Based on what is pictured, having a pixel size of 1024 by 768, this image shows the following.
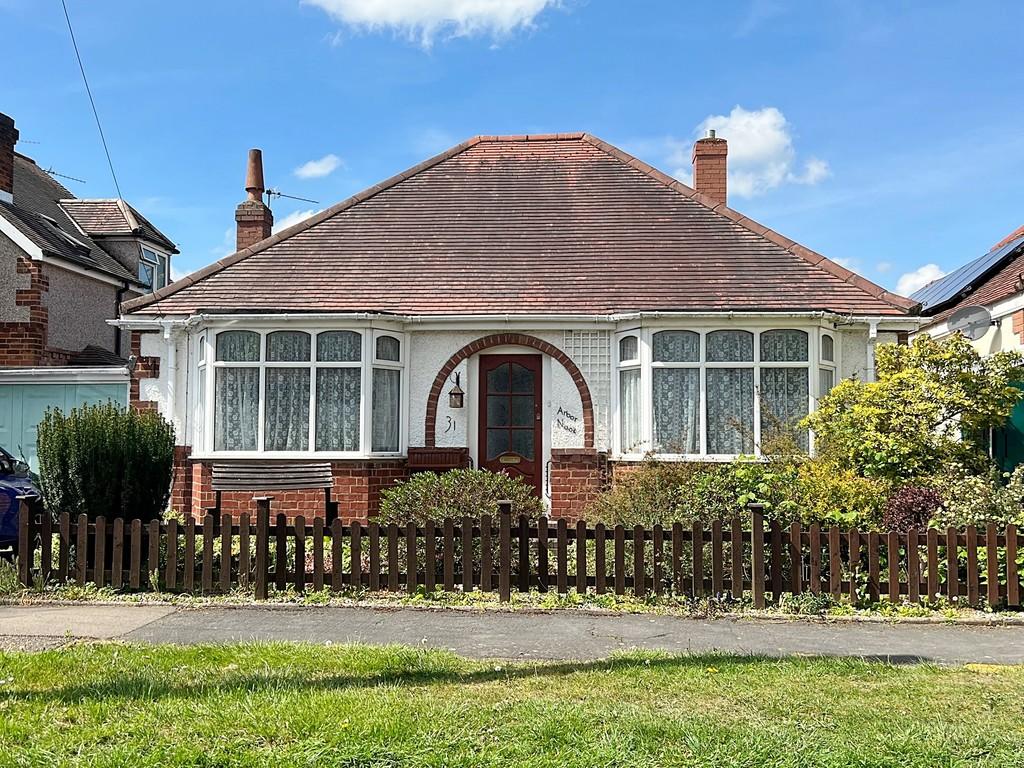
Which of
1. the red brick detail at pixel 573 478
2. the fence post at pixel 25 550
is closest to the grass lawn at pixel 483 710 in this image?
the fence post at pixel 25 550

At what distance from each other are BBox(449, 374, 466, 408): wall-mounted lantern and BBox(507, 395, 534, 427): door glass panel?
2.71 feet

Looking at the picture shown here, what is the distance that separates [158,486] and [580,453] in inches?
236

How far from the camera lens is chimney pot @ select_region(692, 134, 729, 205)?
16.4m

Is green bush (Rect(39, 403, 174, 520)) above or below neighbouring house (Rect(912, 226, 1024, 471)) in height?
below

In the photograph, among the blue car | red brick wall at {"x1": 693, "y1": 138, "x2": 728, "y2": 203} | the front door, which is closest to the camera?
the blue car

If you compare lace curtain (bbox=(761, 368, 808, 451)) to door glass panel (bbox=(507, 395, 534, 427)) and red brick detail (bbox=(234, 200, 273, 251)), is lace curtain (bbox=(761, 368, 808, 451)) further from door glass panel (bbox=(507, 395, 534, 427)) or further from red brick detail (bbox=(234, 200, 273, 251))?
red brick detail (bbox=(234, 200, 273, 251))

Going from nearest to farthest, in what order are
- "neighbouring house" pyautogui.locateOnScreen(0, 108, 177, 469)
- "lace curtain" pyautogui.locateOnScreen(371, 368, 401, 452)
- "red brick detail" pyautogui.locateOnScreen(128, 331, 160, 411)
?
"lace curtain" pyautogui.locateOnScreen(371, 368, 401, 452), "red brick detail" pyautogui.locateOnScreen(128, 331, 160, 411), "neighbouring house" pyautogui.locateOnScreen(0, 108, 177, 469)

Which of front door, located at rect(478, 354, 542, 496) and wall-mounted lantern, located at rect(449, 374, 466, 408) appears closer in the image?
wall-mounted lantern, located at rect(449, 374, 466, 408)

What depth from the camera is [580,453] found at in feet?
43.9

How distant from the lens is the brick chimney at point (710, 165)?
53.9ft

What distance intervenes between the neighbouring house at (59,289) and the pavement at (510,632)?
893cm

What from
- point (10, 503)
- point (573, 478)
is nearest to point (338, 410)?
point (573, 478)

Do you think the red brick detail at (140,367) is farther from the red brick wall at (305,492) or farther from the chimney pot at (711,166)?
the chimney pot at (711,166)

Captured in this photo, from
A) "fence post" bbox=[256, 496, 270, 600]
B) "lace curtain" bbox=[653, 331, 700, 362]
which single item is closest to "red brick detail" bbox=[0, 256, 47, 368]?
"fence post" bbox=[256, 496, 270, 600]
